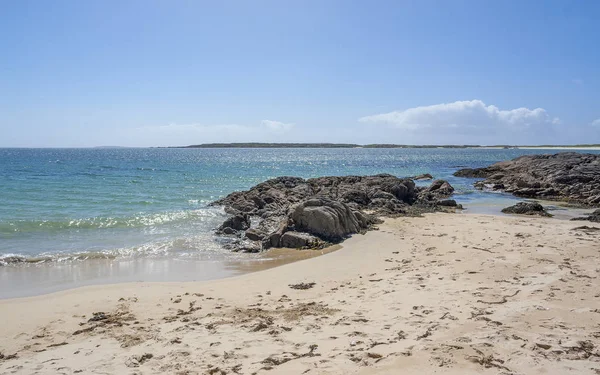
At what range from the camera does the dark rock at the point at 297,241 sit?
12359 millimetres

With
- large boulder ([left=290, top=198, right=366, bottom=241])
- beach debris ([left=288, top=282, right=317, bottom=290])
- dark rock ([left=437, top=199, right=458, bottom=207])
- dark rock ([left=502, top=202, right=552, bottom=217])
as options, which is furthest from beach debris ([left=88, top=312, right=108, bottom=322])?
dark rock ([left=437, top=199, right=458, bottom=207])

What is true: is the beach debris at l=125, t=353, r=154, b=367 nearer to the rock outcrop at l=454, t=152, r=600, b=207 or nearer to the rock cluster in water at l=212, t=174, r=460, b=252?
the rock cluster in water at l=212, t=174, r=460, b=252

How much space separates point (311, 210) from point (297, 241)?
1.53 m

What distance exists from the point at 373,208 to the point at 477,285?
12.3m

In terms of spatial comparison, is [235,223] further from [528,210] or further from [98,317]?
[528,210]

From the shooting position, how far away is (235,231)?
14875mm

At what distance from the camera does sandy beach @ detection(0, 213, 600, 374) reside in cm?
457

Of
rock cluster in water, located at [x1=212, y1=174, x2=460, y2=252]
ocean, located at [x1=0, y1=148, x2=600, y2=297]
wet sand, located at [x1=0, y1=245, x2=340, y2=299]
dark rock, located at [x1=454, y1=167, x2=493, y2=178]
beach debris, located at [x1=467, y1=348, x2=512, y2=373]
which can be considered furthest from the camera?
dark rock, located at [x1=454, y1=167, x2=493, y2=178]

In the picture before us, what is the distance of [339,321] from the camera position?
5.91 m

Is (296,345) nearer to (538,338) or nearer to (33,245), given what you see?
(538,338)

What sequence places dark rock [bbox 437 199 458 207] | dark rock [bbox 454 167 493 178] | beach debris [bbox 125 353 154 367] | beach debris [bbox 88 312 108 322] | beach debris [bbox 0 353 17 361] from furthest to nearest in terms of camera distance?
dark rock [bbox 454 167 493 178], dark rock [bbox 437 199 458 207], beach debris [bbox 88 312 108 322], beach debris [bbox 0 353 17 361], beach debris [bbox 125 353 154 367]

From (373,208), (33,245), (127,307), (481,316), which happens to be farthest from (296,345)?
(373,208)

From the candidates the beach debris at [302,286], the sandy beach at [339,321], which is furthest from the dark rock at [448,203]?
the beach debris at [302,286]

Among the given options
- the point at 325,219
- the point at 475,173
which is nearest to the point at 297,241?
the point at 325,219
